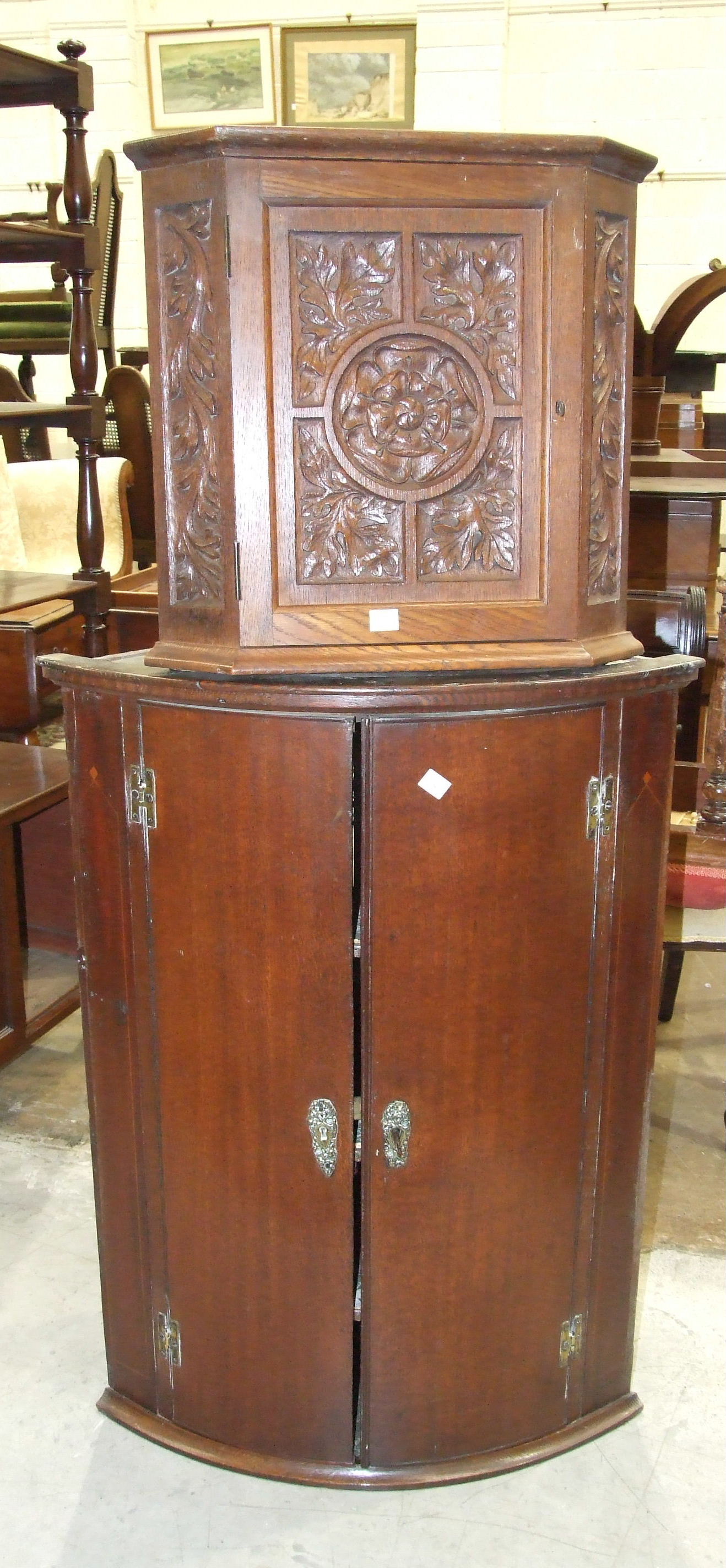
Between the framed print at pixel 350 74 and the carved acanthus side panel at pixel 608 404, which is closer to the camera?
the carved acanthus side panel at pixel 608 404

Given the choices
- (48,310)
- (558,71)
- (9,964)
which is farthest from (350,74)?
(9,964)

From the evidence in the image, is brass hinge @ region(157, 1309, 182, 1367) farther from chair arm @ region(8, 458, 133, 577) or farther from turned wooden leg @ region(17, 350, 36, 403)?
turned wooden leg @ region(17, 350, 36, 403)

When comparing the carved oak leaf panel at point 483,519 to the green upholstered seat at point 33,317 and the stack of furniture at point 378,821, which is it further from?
the green upholstered seat at point 33,317

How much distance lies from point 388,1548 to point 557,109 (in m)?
7.86

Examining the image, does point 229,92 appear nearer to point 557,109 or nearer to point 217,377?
point 557,109

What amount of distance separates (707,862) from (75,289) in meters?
2.20

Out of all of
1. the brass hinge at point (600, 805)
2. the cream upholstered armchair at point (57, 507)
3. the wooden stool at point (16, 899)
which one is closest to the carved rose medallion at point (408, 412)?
the brass hinge at point (600, 805)

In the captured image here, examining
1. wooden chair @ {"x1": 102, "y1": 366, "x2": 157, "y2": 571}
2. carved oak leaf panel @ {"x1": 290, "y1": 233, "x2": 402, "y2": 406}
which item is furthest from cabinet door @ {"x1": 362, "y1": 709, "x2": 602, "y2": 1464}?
wooden chair @ {"x1": 102, "y1": 366, "x2": 157, "y2": 571}

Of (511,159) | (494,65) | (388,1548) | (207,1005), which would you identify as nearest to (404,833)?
(207,1005)

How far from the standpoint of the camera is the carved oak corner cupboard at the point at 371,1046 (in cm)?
155

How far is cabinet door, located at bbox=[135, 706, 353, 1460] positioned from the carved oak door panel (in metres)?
0.22

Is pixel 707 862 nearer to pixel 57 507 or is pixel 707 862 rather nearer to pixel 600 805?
pixel 600 805

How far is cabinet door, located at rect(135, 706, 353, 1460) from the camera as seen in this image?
156 centimetres

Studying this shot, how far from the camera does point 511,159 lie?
4.60 ft
